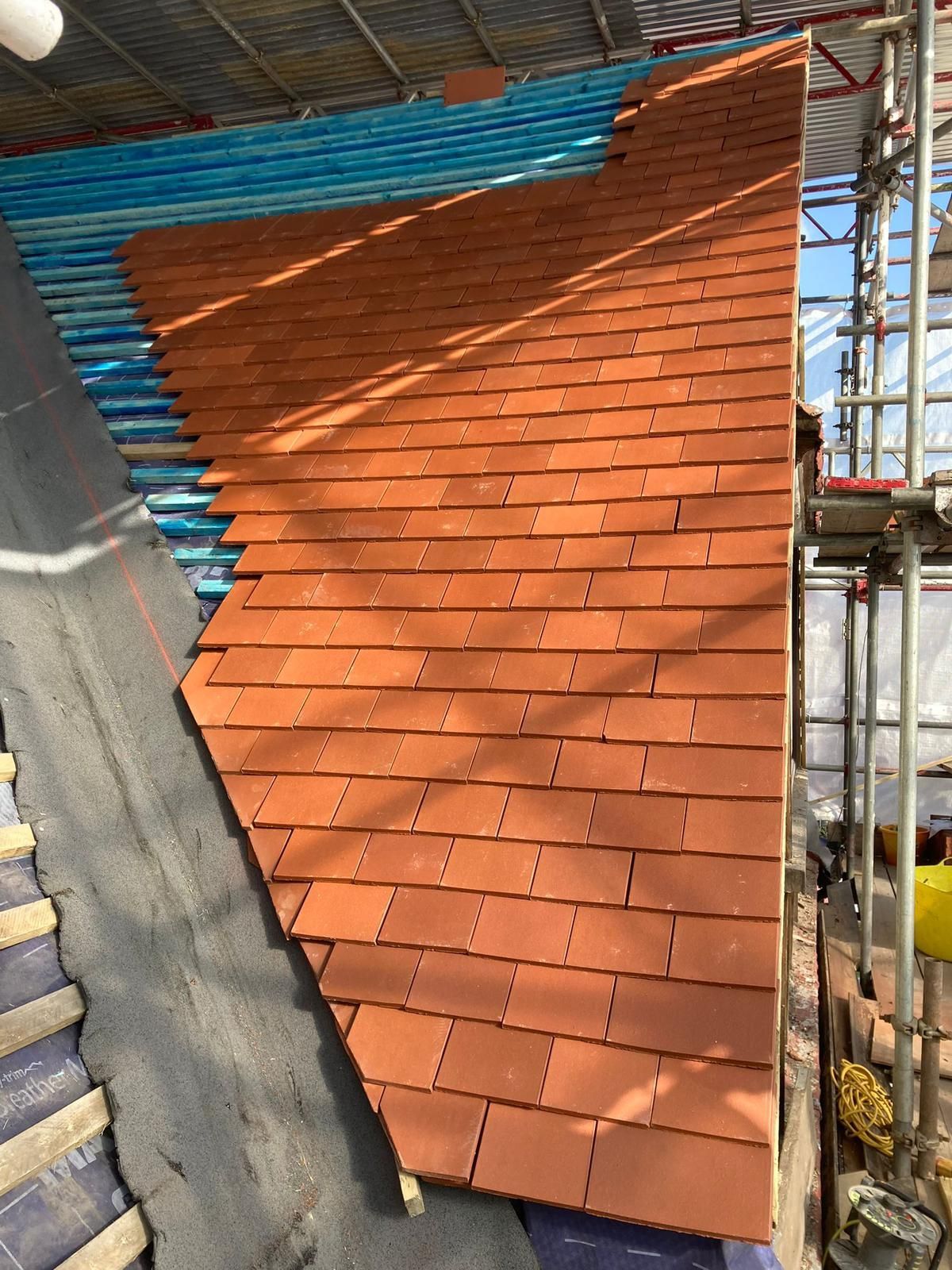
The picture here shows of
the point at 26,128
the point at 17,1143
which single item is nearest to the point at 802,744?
the point at 17,1143

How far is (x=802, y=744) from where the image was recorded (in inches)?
346

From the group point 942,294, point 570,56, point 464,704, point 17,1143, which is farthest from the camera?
point 942,294

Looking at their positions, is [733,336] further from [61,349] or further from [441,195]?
[61,349]

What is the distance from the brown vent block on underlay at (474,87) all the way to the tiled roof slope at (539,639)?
124 cm

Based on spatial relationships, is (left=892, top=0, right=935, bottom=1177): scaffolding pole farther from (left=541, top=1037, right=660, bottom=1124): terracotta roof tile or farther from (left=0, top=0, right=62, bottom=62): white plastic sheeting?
(left=0, top=0, right=62, bottom=62): white plastic sheeting

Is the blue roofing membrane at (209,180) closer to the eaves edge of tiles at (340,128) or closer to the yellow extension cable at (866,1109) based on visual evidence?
the eaves edge of tiles at (340,128)

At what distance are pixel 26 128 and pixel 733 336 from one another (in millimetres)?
9820

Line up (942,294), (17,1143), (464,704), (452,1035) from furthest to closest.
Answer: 1. (942,294)
2. (464,704)
3. (452,1035)
4. (17,1143)

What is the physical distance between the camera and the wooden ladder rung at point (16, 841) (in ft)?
9.88

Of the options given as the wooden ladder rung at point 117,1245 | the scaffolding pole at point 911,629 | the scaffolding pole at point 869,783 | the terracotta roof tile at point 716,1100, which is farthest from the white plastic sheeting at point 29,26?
the scaffolding pole at point 869,783

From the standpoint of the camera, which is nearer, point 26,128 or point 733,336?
point 733,336

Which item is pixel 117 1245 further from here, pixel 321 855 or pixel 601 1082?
pixel 601 1082

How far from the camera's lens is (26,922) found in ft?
9.47

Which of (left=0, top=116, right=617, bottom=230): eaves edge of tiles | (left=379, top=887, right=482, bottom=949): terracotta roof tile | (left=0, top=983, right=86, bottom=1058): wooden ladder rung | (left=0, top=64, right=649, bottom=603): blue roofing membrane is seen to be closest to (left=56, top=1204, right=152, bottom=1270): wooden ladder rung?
(left=0, top=983, right=86, bottom=1058): wooden ladder rung
